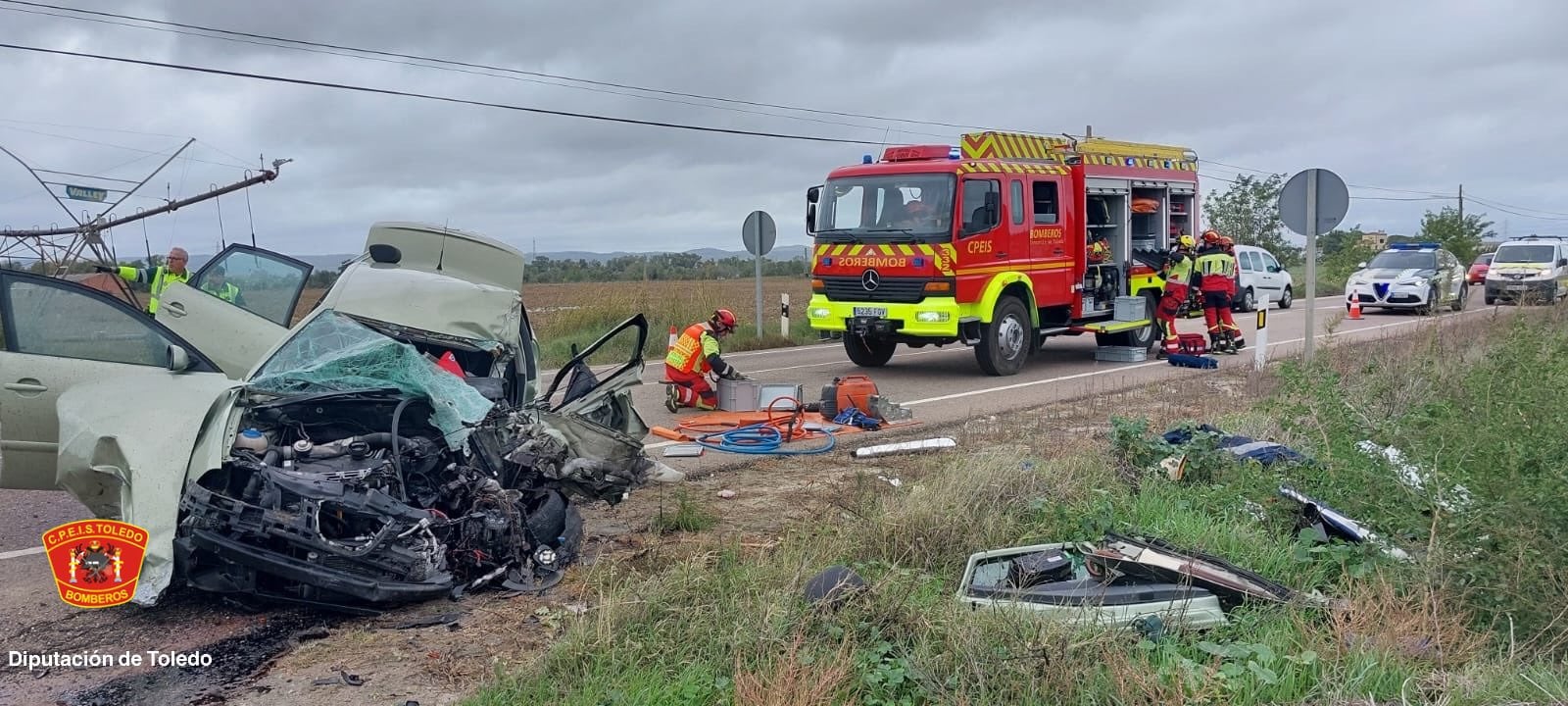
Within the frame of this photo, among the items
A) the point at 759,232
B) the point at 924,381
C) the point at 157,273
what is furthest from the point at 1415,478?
the point at 759,232

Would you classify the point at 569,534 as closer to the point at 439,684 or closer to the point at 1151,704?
the point at 439,684

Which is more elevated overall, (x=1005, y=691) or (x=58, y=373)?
(x=58, y=373)

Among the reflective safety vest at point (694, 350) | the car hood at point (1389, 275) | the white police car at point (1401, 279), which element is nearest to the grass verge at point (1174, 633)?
the reflective safety vest at point (694, 350)

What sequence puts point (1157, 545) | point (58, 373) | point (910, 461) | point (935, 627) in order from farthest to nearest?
1. point (910, 461)
2. point (58, 373)
3. point (1157, 545)
4. point (935, 627)

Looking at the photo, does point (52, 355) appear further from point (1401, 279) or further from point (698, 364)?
point (1401, 279)

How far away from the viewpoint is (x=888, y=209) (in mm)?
12961

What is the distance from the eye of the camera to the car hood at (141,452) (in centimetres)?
415

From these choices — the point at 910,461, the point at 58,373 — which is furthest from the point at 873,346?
the point at 58,373

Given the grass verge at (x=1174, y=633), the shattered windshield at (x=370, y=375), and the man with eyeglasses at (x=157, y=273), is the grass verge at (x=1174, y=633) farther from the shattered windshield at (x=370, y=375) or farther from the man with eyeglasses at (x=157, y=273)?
the man with eyeglasses at (x=157, y=273)

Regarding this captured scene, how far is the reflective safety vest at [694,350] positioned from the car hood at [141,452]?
5754 mm

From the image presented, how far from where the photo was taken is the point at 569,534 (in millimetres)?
5531

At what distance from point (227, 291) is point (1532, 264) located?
28.0m

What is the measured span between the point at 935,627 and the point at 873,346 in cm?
1082

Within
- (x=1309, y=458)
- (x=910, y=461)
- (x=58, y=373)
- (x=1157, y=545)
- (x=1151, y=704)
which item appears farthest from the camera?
(x=910, y=461)
